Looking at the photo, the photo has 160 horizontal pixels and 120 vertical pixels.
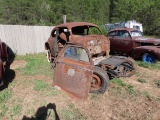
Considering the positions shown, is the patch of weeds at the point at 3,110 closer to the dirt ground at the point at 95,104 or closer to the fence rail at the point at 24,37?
the dirt ground at the point at 95,104

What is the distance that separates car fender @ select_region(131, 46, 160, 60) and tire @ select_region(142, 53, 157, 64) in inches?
7.6

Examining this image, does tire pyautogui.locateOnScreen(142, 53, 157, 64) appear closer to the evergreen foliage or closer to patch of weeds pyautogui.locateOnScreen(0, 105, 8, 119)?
patch of weeds pyautogui.locateOnScreen(0, 105, 8, 119)

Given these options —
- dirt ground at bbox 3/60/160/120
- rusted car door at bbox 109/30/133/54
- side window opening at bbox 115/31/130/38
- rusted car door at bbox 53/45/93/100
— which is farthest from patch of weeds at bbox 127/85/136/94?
side window opening at bbox 115/31/130/38

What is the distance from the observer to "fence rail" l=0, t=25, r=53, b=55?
8.96m

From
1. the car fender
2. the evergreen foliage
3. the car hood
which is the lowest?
the car fender

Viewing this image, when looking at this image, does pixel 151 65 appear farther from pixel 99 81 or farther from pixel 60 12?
pixel 60 12

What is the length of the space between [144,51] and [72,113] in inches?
199

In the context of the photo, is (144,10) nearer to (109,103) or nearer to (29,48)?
(29,48)

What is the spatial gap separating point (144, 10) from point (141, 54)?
19.9m

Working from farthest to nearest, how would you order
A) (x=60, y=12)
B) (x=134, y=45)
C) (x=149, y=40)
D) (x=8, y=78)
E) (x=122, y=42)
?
(x=60, y=12)
(x=122, y=42)
(x=134, y=45)
(x=149, y=40)
(x=8, y=78)

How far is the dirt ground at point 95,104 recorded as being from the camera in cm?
357

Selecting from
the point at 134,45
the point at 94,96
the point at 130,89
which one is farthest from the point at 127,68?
the point at 134,45

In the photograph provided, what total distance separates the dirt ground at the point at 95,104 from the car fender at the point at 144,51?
2.24 m

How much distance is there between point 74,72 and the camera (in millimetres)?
4230
